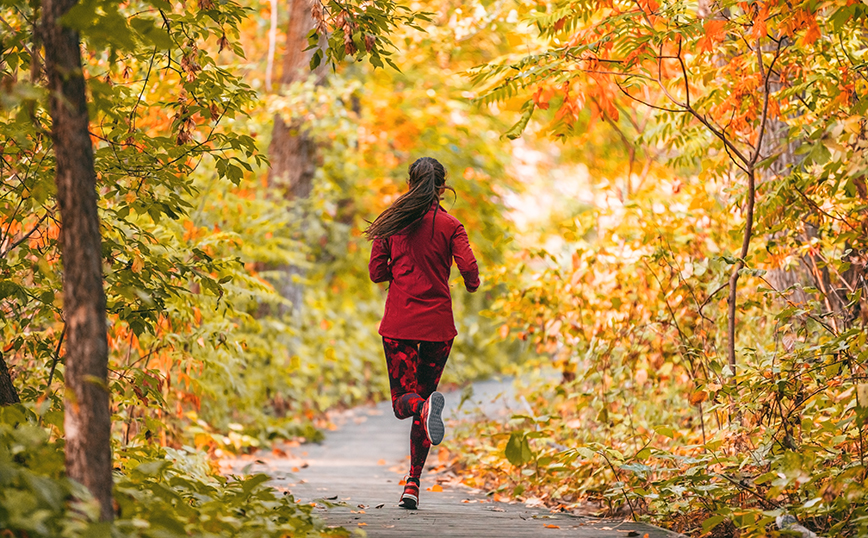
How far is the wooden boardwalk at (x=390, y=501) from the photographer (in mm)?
3893

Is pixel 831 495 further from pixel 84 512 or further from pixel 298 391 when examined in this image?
pixel 298 391

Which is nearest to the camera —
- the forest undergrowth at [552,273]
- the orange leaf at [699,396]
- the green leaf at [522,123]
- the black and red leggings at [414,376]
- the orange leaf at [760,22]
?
the forest undergrowth at [552,273]

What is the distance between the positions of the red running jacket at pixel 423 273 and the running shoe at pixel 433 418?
380 millimetres

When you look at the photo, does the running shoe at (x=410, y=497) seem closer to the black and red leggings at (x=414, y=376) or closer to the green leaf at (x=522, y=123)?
the black and red leggings at (x=414, y=376)

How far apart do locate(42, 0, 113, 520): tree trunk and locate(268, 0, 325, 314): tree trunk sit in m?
8.05

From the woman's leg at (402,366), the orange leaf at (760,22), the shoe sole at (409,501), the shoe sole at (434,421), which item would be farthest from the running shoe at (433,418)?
the orange leaf at (760,22)

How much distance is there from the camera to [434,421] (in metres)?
4.59

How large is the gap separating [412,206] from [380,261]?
16.9 inches

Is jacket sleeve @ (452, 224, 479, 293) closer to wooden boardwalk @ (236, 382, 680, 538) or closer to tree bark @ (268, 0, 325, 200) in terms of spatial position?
wooden boardwalk @ (236, 382, 680, 538)

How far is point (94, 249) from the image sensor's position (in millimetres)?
2531

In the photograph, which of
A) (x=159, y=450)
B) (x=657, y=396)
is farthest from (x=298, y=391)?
(x=159, y=450)

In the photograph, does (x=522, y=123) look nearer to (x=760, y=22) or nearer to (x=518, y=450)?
(x=760, y=22)

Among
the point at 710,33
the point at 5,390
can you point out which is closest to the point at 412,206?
the point at 710,33

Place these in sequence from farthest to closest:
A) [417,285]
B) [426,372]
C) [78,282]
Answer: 1. [426,372]
2. [417,285]
3. [78,282]
